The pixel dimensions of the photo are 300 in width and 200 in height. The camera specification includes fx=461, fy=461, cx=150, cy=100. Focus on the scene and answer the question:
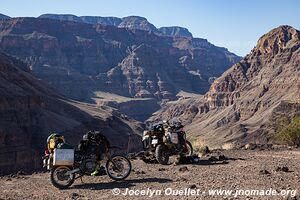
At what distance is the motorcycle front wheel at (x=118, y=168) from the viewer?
11867mm

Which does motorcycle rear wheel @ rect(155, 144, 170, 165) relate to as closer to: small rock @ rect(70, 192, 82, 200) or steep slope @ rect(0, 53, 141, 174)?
small rock @ rect(70, 192, 82, 200)

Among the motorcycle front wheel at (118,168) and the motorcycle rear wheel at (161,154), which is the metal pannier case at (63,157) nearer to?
the motorcycle front wheel at (118,168)

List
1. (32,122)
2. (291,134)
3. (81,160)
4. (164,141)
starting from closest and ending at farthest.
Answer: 1. (81,160)
2. (164,141)
3. (291,134)
4. (32,122)

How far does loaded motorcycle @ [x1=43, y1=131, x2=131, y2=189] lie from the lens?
11.3 m

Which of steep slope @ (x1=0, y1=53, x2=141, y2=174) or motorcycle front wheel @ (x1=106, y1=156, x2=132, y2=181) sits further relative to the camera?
steep slope @ (x1=0, y1=53, x2=141, y2=174)

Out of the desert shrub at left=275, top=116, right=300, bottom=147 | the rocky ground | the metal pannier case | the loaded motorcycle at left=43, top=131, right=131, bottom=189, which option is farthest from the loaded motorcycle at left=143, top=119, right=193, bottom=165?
the desert shrub at left=275, top=116, right=300, bottom=147

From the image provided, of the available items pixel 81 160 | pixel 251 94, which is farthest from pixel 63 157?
pixel 251 94

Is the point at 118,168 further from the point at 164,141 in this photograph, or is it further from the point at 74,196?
the point at 164,141

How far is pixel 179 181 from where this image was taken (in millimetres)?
11094

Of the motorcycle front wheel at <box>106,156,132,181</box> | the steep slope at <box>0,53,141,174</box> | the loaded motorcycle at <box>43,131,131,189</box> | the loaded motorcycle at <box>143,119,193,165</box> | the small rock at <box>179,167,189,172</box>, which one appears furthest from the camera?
the steep slope at <box>0,53,141,174</box>

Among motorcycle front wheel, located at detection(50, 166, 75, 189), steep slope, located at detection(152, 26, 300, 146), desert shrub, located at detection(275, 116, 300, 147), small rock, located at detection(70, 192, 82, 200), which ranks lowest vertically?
small rock, located at detection(70, 192, 82, 200)

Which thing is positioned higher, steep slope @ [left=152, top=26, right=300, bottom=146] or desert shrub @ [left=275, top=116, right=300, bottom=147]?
steep slope @ [left=152, top=26, right=300, bottom=146]

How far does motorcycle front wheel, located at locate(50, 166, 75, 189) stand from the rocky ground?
0.17m

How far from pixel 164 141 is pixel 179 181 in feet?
13.4
